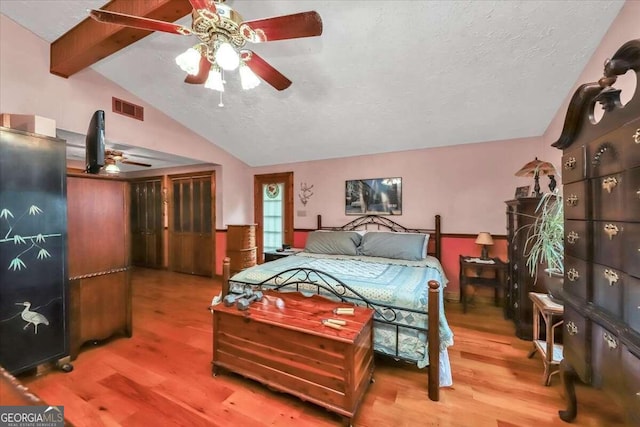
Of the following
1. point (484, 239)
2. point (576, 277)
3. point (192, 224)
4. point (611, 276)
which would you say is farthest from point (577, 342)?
point (192, 224)

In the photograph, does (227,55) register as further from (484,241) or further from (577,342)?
(484,241)

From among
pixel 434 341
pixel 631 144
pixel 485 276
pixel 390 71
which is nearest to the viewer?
pixel 631 144

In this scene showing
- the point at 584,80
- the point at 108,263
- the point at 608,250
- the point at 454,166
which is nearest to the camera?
the point at 608,250

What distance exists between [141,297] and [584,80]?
5.60 metres

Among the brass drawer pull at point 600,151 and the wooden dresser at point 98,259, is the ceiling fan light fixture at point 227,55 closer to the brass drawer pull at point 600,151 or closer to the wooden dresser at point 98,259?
the brass drawer pull at point 600,151

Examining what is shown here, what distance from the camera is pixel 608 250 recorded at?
1.08 metres

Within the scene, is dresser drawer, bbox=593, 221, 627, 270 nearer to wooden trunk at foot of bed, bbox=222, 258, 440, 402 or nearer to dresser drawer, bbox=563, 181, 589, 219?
dresser drawer, bbox=563, 181, 589, 219

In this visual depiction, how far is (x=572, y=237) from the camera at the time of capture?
1328mm

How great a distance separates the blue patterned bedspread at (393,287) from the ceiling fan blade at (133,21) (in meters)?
→ 1.98

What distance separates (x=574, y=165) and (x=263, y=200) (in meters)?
4.45

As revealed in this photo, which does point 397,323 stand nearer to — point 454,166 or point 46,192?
point 454,166

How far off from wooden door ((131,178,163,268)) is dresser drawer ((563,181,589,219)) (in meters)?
6.25

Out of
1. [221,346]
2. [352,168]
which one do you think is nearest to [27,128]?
[221,346]

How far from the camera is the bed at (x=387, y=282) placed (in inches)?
70.6
